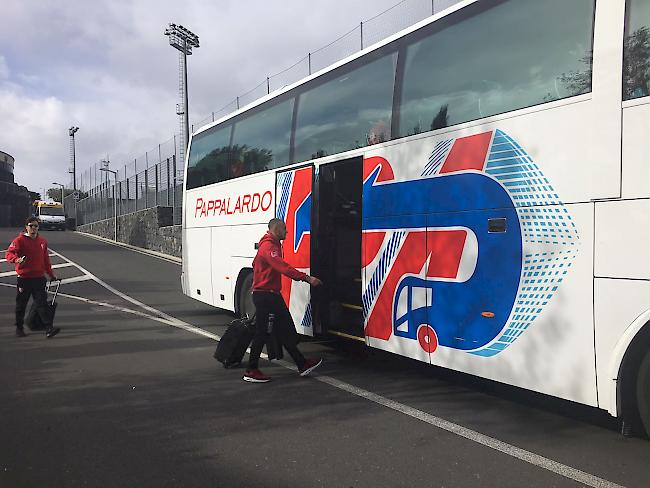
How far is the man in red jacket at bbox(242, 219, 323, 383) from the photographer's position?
6.11m

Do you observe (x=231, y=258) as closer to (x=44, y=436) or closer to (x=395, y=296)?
(x=395, y=296)

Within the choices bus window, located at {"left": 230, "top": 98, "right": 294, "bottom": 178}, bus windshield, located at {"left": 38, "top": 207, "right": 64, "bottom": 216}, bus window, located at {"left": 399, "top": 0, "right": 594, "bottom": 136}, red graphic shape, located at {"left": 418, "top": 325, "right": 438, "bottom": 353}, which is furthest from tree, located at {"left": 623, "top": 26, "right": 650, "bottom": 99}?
bus windshield, located at {"left": 38, "top": 207, "right": 64, "bottom": 216}

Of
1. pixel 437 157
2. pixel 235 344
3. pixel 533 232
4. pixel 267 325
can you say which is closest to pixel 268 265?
pixel 267 325

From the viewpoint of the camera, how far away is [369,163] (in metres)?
6.19

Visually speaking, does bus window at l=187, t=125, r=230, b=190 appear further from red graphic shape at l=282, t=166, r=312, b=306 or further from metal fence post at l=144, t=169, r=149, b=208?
metal fence post at l=144, t=169, r=149, b=208

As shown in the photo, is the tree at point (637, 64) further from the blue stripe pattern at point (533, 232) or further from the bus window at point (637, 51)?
the blue stripe pattern at point (533, 232)

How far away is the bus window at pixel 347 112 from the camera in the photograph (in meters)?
6.02

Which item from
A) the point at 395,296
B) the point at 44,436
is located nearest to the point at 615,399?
the point at 395,296

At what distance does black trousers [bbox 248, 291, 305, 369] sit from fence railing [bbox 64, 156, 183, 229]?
907 inches

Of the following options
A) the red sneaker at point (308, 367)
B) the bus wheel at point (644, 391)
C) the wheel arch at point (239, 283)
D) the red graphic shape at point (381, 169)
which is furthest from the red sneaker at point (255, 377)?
the bus wheel at point (644, 391)

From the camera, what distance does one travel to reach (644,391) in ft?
12.2

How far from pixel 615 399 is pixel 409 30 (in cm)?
401

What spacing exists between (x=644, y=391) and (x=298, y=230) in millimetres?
4613

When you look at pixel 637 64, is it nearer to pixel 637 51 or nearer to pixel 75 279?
pixel 637 51
